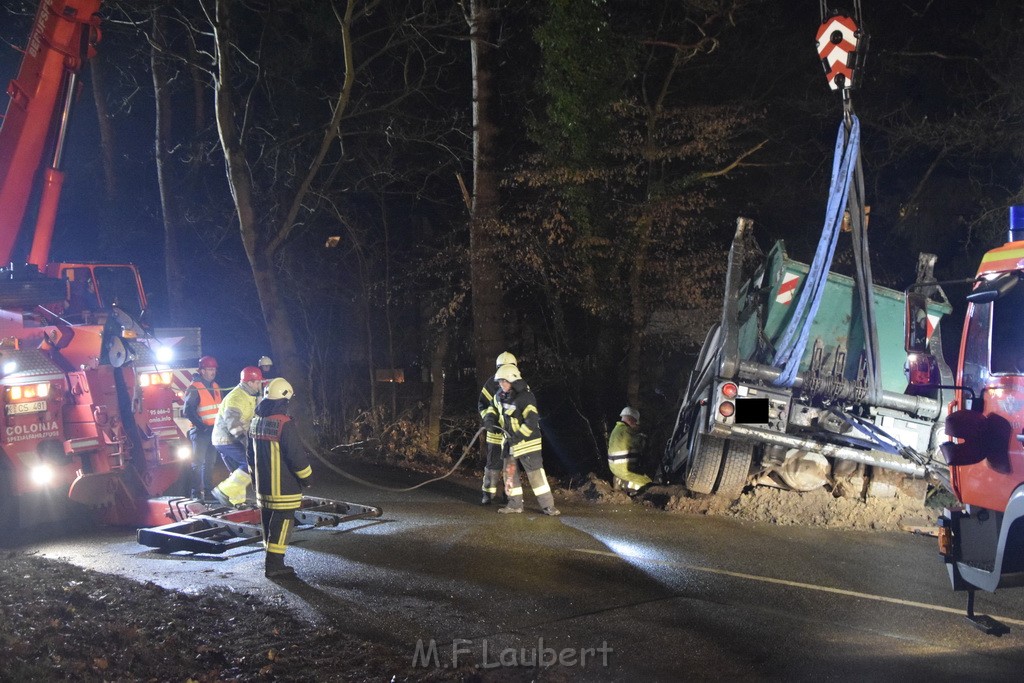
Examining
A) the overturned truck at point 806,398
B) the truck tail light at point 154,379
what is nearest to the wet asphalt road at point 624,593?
the overturned truck at point 806,398

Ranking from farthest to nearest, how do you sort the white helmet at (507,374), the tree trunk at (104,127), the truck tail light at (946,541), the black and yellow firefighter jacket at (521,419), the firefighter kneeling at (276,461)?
the tree trunk at (104,127)
the white helmet at (507,374)
the black and yellow firefighter jacket at (521,419)
the firefighter kneeling at (276,461)
the truck tail light at (946,541)

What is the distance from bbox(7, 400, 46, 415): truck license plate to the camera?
8312 millimetres

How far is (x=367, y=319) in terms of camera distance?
18.2 meters

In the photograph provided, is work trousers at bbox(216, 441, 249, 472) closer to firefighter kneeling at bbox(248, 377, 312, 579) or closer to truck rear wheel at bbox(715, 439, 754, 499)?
firefighter kneeling at bbox(248, 377, 312, 579)

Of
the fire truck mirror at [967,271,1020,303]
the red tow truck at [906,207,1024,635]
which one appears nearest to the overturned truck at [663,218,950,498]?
the red tow truck at [906,207,1024,635]

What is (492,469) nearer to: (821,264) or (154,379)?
(154,379)

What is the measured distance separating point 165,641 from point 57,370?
4.68 m

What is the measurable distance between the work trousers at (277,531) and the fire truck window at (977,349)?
4731mm

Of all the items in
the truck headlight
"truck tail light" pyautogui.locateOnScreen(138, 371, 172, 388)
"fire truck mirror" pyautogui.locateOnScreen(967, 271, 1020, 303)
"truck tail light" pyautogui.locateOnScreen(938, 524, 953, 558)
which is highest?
"fire truck mirror" pyautogui.locateOnScreen(967, 271, 1020, 303)

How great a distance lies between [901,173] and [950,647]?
1233 cm

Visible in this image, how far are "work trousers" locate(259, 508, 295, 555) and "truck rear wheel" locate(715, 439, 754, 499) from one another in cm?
408

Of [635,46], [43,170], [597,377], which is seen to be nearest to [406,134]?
[635,46]

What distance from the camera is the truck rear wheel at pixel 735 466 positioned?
8453 millimetres

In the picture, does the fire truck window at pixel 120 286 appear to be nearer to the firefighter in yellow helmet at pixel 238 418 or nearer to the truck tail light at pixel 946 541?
the firefighter in yellow helmet at pixel 238 418
